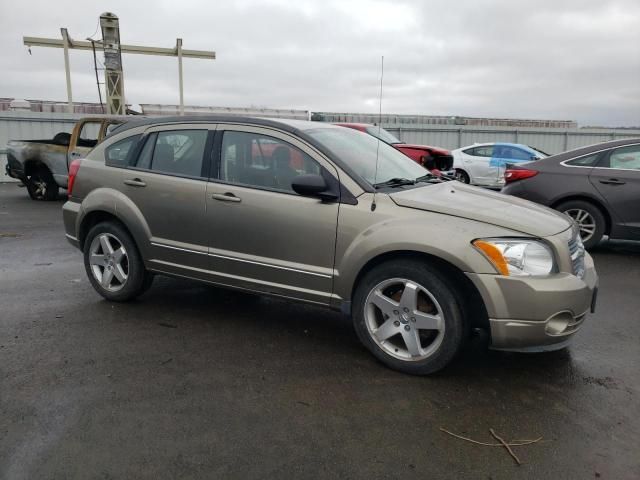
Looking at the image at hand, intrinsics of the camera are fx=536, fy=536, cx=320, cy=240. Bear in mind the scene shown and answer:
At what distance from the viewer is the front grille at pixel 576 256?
11.4 feet

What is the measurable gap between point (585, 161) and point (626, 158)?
480 mm

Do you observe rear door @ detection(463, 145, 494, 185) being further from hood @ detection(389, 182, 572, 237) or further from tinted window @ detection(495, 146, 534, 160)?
hood @ detection(389, 182, 572, 237)

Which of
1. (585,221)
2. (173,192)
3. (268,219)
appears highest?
(173,192)

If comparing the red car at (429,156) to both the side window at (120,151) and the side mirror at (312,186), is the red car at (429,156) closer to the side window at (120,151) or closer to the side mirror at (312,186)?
the side window at (120,151)

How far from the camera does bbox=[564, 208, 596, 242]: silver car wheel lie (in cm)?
706

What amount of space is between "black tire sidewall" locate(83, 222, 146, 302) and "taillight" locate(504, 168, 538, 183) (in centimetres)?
516

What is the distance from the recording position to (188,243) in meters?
4.36

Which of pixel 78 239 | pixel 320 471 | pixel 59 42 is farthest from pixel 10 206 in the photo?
pixel 59 42

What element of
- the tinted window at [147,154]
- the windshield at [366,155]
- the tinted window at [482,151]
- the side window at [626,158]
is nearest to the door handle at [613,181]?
the side window at [626,158]

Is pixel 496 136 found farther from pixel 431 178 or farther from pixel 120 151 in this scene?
pixel 120 151

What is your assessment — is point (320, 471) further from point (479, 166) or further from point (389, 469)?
point (479, 166)

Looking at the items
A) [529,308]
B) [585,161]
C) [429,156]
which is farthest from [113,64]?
[529,308]

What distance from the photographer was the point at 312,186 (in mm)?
3625

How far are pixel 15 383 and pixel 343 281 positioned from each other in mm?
2172
